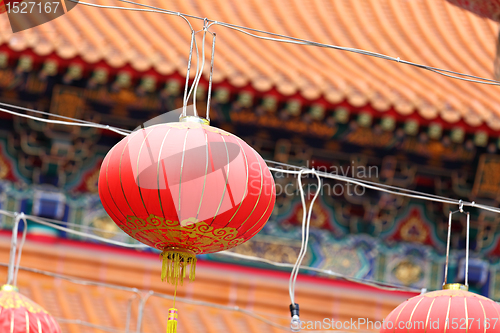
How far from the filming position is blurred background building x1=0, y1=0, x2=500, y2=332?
5117 mm

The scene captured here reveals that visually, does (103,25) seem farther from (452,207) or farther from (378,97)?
(452,207)

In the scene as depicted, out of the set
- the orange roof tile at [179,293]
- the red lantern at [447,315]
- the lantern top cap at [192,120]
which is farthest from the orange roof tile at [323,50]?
the lantern top cap at [192,120]

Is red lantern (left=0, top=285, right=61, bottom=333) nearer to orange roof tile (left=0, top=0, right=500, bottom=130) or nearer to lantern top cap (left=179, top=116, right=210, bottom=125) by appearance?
lantern top cap (left=179, top=116, right=210, bottom=125)

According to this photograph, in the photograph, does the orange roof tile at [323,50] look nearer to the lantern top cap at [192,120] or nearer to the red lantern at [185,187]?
the lantern top cap at [192,120]

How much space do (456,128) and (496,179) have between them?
60 cm

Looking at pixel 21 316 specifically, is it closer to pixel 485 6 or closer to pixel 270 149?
pixel 270 149

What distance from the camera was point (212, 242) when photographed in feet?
10.8

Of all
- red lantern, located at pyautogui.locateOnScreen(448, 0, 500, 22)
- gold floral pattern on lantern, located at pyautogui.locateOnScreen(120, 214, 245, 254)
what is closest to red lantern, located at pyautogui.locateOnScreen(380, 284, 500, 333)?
gold floral pattern on lantern, located at pyautogui.locateOnScreen(120, 214, 245, 254)

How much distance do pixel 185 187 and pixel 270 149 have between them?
259 cm

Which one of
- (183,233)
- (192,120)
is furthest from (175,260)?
(192,120)

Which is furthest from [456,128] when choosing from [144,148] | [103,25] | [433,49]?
[144,148]

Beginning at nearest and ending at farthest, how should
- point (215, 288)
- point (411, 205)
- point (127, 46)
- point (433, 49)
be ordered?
point (127, 46), point (215, 288), point (411, 205), point (433, 49)

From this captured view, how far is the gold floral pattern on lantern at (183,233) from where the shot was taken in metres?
3.13

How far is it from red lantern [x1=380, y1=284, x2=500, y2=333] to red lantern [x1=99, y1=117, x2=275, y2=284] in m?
0.98
